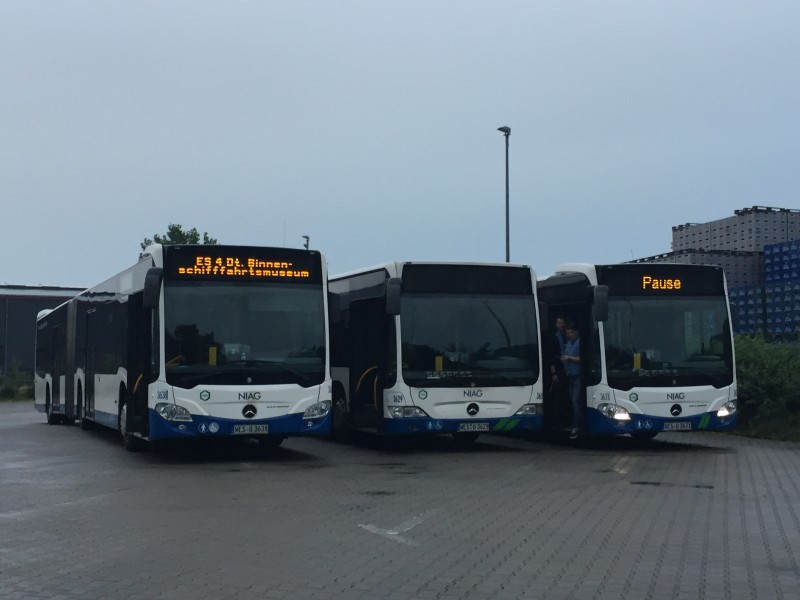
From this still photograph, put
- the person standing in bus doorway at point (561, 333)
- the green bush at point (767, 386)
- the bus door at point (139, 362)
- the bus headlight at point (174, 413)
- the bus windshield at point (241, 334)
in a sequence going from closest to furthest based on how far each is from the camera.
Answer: the bus headlight at point (174, 413)
the bus windshield at point (241, 334)
the bus door at point (139, 362)
the person standing in bus doorway at point (561, 333)
the green bush at point (767, 386)

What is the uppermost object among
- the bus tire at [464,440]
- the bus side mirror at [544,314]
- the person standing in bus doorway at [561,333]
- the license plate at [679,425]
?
the bus side mirror at [544,314]

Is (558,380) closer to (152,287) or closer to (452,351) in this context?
(452,351)

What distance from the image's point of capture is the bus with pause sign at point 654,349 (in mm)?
19000

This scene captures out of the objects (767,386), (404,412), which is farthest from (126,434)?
(767,386)

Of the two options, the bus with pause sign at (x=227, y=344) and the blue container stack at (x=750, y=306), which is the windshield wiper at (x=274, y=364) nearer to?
the bus with pause sign at (x=227, y=344)

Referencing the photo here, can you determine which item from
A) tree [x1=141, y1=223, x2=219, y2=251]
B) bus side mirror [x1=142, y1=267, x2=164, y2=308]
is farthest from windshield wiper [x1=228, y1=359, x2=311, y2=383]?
tree [x1=141, y1=223, x2=219, y2=251]

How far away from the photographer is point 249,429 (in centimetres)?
1689

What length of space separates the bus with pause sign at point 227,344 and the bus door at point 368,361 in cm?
156

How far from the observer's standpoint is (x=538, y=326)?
754 inches

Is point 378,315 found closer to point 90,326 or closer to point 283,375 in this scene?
point 283,375

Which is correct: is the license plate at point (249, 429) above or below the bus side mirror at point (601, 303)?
below

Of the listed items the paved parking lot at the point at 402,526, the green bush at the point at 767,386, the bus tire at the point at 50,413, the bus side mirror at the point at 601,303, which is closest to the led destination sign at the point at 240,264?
the paved parking lot at the point at 402,526

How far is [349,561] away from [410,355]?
975cm

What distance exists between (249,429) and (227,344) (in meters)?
1.21
